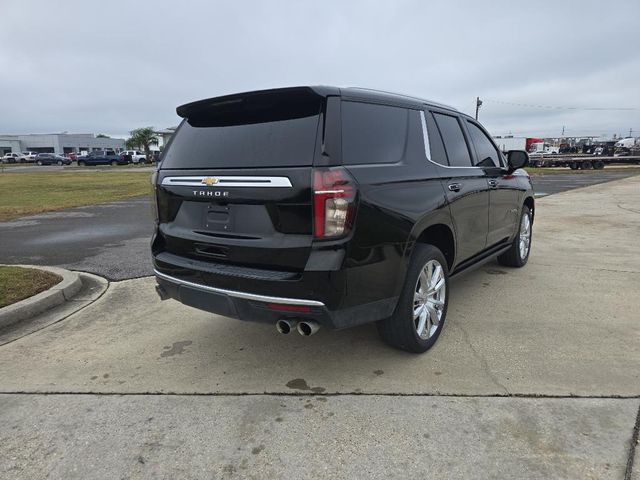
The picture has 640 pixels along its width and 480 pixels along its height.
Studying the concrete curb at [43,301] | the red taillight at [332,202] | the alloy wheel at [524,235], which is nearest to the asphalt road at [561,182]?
the alloy wheel at [524,235]

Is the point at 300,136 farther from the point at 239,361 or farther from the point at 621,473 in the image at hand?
the point at 621,473

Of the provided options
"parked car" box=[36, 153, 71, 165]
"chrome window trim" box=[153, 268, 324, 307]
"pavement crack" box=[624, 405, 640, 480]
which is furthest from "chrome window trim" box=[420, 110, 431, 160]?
"parked car" box=[36, 153, 71, 165]

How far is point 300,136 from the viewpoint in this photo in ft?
9.45

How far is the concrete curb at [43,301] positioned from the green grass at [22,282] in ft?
0.26

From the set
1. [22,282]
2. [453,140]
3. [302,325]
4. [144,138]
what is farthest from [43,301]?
[144,138]

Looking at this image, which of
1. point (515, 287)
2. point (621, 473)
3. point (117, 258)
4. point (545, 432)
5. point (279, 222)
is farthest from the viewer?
point (117, 258)

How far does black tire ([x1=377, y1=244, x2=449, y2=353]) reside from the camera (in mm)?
3287

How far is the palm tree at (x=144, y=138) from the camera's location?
71.4m

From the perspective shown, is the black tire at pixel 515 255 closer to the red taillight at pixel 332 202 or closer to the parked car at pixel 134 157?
the red taillight at pixel 332 202

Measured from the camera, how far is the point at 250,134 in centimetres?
311

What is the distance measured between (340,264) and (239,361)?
4.43 feet

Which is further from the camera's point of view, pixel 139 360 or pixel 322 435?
pixel 139 360

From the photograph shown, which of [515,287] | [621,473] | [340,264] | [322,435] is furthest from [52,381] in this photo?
[515,287]

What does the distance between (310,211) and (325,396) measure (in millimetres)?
1227
